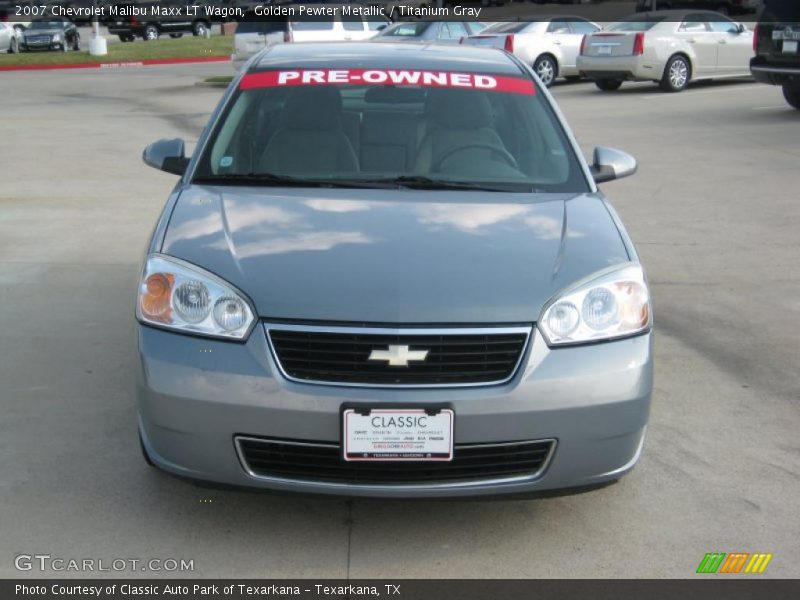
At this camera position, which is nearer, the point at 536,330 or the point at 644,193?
the point at 536,330

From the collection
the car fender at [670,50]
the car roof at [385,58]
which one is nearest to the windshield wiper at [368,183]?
the car roof at [385,58]

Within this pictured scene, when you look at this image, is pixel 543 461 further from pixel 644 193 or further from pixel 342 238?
pixel 644 193

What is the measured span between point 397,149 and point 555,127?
757mm

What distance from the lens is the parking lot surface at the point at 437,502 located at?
3.93 meters

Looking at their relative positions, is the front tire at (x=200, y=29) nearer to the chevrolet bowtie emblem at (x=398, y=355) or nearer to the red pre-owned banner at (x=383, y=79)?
the red pre-owned banner at (x=383, y=79)

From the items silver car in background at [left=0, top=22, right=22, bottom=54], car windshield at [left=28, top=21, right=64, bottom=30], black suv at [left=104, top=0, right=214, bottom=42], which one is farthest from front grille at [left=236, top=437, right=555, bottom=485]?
black suv at [left=104, top=0, right=214, bottom=42]

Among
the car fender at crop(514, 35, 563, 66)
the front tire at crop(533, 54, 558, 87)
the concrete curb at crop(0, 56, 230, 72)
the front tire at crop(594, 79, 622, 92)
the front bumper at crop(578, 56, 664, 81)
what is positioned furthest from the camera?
the concrete curb at crop(0, 56, 230, 72)

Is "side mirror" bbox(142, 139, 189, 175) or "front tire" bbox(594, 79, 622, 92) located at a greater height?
"side mirror" bbox(142, 139, 189, 175)

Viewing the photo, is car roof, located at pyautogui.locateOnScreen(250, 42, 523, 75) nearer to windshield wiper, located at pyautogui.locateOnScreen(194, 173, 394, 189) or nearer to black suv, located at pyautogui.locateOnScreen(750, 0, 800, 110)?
windshield wiper, located at pyautogui.locateOnScreen(194, 173, 394, 189)

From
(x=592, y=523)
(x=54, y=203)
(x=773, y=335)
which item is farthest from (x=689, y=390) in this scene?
(x=54, y=203)

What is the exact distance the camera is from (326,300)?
148 inches

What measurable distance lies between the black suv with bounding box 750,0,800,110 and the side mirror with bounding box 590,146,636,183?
11.1m

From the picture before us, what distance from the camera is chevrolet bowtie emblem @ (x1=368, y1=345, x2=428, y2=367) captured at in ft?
12.1

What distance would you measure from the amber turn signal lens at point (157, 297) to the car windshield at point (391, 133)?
95cm
